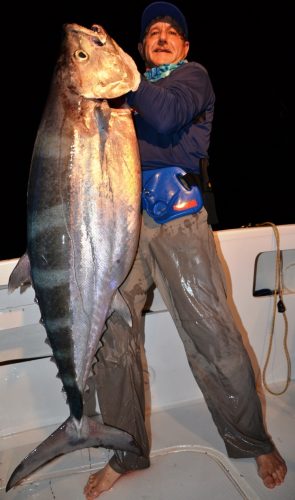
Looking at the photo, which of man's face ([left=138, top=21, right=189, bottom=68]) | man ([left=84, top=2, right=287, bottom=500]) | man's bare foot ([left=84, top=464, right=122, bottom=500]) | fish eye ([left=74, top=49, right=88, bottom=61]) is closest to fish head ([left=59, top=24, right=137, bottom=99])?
fish eye ([left=74, top=49, right=88, bottom=61])

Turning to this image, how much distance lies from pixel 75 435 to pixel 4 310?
3.41 feet

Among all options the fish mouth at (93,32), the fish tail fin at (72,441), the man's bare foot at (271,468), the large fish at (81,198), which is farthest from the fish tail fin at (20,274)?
the man's bare foot at (271,468)

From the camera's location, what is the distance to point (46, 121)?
1.91 m

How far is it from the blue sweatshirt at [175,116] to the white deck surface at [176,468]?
178 centimetres

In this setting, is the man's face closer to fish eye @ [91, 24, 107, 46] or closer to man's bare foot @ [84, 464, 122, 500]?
fish eye @ [91, 24, 107, 46]

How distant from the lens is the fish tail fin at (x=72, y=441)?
2.03 m

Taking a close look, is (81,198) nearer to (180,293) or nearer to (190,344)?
(180,293)

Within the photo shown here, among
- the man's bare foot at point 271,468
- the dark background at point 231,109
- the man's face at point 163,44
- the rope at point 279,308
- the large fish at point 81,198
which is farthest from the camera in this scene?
the dark background at point 231,109

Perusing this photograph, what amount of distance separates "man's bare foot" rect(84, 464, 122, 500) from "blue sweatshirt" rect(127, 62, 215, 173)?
182cm

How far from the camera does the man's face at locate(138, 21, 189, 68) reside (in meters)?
2.46

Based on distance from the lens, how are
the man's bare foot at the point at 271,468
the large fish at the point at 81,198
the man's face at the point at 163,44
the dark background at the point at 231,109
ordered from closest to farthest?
1. the large fish at the point at 81,198
2. the man's bare foot at the point at 271,468
3. the man's face at the point at 163,44
4. the dark background at the point at 231,109

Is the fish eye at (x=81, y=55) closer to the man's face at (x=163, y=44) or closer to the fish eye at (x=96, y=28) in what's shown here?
the fish eye at (x=96, y=28)

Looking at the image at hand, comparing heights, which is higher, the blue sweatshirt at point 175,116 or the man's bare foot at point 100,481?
the blue sweatshirt at point 175,116

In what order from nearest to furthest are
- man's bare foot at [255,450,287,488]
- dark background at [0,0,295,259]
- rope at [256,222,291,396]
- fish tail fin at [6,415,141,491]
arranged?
fish tail fin at [6,415,141,491] → man's bare foot at [255,450,287,488] → rope at [256,222,291,396] → dark background at [0,0,295,259]
